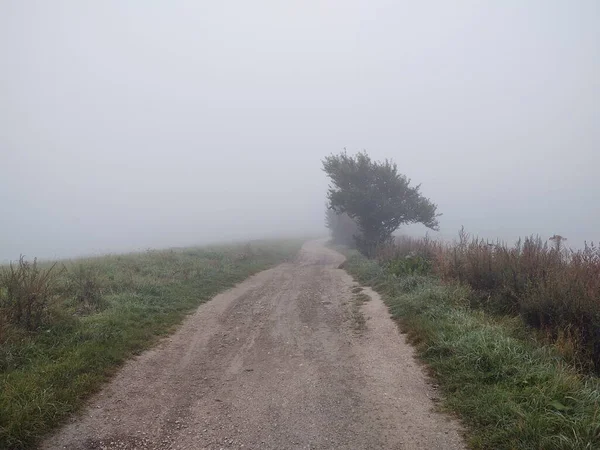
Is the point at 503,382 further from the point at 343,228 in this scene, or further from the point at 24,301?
the point at 343,228

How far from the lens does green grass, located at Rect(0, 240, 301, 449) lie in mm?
4681

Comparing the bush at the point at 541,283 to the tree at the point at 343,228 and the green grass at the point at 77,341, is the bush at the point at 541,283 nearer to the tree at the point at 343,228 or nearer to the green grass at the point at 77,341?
the green grass at the point at 77,341

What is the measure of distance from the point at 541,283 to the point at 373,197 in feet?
58.0

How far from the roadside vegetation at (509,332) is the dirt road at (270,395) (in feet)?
1.68

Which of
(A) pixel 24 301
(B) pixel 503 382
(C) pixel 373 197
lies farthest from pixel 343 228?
(B) pixel 503 382

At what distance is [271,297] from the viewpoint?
42.3ft

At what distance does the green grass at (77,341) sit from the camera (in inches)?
184

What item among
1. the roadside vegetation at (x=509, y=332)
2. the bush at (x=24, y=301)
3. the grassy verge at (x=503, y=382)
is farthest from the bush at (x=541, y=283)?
the bush at (x=24, y=301)

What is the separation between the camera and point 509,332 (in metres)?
7.49

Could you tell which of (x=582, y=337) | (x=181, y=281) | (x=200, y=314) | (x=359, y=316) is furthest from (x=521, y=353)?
(x=181, y=281)

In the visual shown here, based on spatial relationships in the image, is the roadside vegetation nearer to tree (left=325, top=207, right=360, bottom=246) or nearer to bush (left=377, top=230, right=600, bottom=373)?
bush (left=377, top=230, right=600, bottom=373)

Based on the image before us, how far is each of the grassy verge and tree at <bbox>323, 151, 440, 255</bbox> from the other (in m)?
17.1

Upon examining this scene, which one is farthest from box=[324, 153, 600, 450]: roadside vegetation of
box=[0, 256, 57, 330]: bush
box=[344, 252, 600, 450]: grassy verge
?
box=[0, 256, 57, 330]: bush

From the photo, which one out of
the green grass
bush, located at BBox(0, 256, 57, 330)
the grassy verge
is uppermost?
bush, located at BBox(0, 256, 57, 330)
